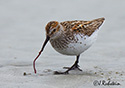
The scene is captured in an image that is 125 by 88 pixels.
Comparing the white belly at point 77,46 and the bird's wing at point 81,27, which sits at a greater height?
the bird's wing at point 81,27

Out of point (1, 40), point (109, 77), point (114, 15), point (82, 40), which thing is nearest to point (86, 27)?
point (82, 40)

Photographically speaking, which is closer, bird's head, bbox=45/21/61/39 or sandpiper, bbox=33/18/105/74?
bird's head, bbox=45/21/61/39

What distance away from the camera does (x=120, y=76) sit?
27.5 feet

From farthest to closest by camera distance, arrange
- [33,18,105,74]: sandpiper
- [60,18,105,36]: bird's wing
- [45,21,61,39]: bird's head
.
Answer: [60,18,105,36]: bird's wing < [33,18,105,74]: sandpiper < [45,21,61,39]: bird's head

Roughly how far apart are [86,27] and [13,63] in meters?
2.40

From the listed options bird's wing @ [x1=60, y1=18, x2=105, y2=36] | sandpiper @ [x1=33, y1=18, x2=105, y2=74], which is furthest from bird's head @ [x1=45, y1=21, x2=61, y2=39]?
bird's wing @ [x1=60, y1=18, x2=105, y2=36]

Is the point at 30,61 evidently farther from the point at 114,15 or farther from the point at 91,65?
the point at 114,15

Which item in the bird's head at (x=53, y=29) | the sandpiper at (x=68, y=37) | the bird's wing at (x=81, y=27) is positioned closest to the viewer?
the bird's head at (x=53, y=29)

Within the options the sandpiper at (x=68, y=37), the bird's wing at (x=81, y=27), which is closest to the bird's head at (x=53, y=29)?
the sandpiper at (x=68, y=37)

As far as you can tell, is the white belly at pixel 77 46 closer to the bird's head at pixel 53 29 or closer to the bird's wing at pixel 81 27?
the bird's wing at pixel 81 27

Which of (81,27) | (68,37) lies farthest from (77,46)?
(81,27)

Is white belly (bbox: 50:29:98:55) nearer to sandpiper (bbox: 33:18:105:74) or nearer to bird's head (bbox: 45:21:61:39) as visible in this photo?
sandpiper (bbox: 33:18:105:74)

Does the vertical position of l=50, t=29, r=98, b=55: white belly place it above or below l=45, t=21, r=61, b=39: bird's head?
below

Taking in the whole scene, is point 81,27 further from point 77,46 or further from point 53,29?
point 53,29
